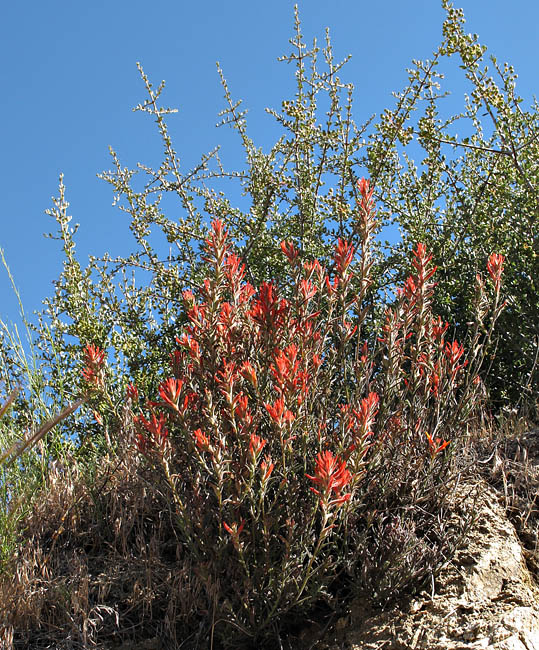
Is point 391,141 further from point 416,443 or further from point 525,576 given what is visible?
point 525,576

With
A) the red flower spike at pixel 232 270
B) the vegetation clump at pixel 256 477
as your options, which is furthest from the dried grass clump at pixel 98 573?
the red flower spike at pixel 232 270

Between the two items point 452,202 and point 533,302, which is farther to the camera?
point 452,202

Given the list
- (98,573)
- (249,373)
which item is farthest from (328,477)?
(98,573)

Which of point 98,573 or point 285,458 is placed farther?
point 98,573

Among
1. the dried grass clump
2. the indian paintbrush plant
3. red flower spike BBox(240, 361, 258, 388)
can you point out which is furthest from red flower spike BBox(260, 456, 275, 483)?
the dried grass clump

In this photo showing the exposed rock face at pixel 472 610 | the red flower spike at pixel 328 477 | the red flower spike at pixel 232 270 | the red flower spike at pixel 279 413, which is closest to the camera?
the red flower spike at pixel 328 477

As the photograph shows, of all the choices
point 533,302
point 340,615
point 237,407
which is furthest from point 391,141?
point 340,615

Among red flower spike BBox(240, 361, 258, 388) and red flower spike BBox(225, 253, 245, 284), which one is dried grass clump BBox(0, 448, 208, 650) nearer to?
red flower spike BBox(240, 361, 258, 388)

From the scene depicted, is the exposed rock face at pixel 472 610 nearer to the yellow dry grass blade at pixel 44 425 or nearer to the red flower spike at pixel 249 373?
the red flower spike at pixel 249 373

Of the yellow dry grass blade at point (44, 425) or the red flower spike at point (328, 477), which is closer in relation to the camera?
the yellow dry grass blade at point (44, 425)

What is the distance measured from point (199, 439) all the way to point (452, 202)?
3.56 m

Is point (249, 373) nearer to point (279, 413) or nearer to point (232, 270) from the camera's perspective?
point (279, 413)

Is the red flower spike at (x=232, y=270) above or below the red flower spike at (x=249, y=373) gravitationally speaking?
above

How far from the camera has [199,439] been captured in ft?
8.10
